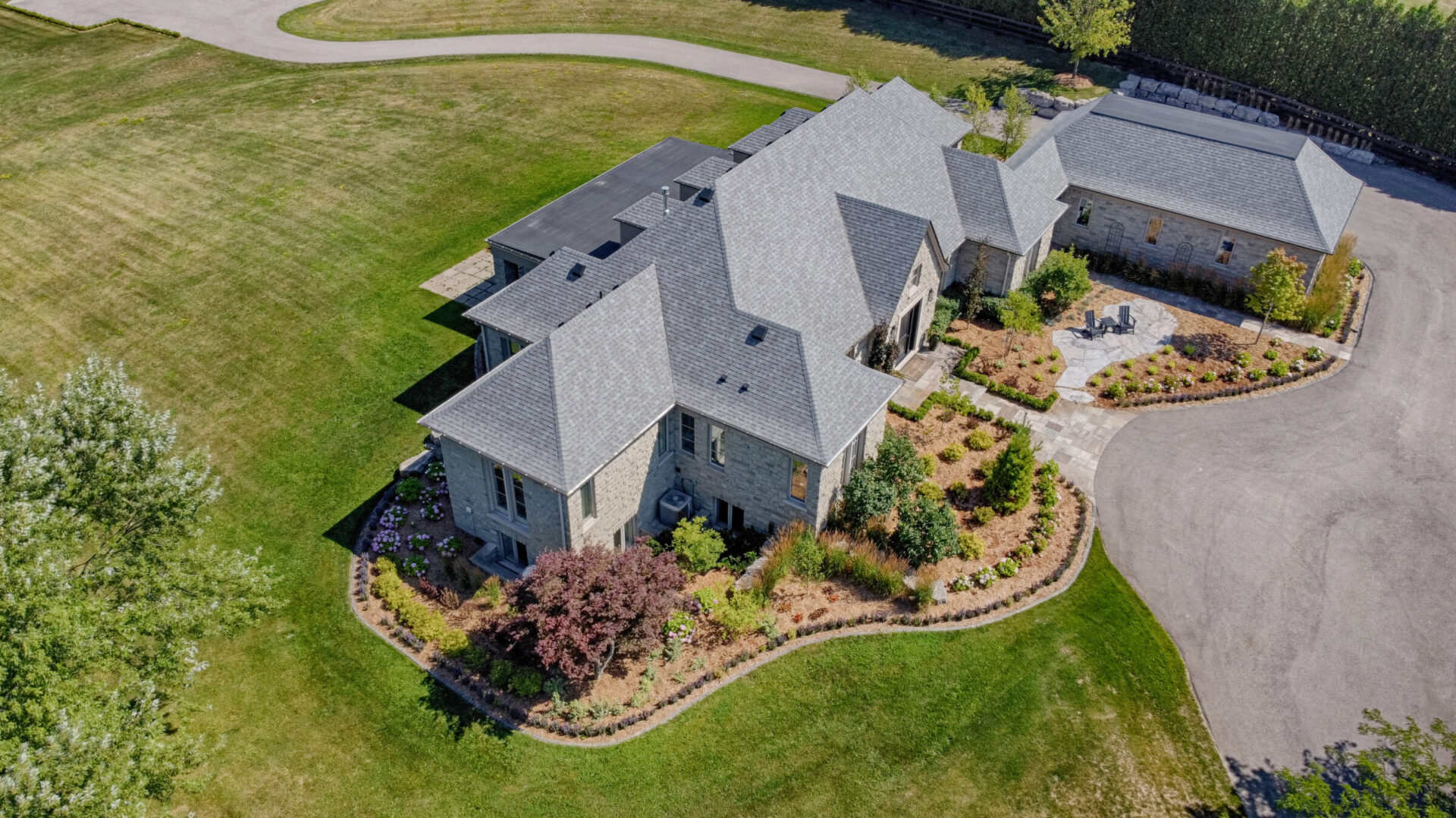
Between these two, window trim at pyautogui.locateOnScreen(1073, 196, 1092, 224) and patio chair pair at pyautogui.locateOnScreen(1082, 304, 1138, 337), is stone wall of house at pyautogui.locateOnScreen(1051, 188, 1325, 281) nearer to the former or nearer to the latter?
window trim at pyautogui.locateOnScreen(1073, 196, 1092, 224)

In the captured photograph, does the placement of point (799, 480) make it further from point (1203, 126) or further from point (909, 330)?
point (1203, 126)

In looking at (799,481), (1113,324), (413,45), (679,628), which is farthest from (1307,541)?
(413,45)

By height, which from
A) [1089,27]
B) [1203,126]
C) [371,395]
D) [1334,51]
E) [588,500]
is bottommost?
[371,395]

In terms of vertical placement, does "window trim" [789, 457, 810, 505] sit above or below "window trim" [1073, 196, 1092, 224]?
below

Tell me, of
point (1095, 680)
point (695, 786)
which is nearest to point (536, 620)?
point (695, 786)

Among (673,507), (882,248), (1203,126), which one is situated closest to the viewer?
(673,507)

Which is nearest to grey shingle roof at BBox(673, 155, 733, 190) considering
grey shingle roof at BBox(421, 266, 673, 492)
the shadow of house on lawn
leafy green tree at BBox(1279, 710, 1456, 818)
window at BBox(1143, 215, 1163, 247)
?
grey shingle roof at BBox(421, 266, 673, 492)
